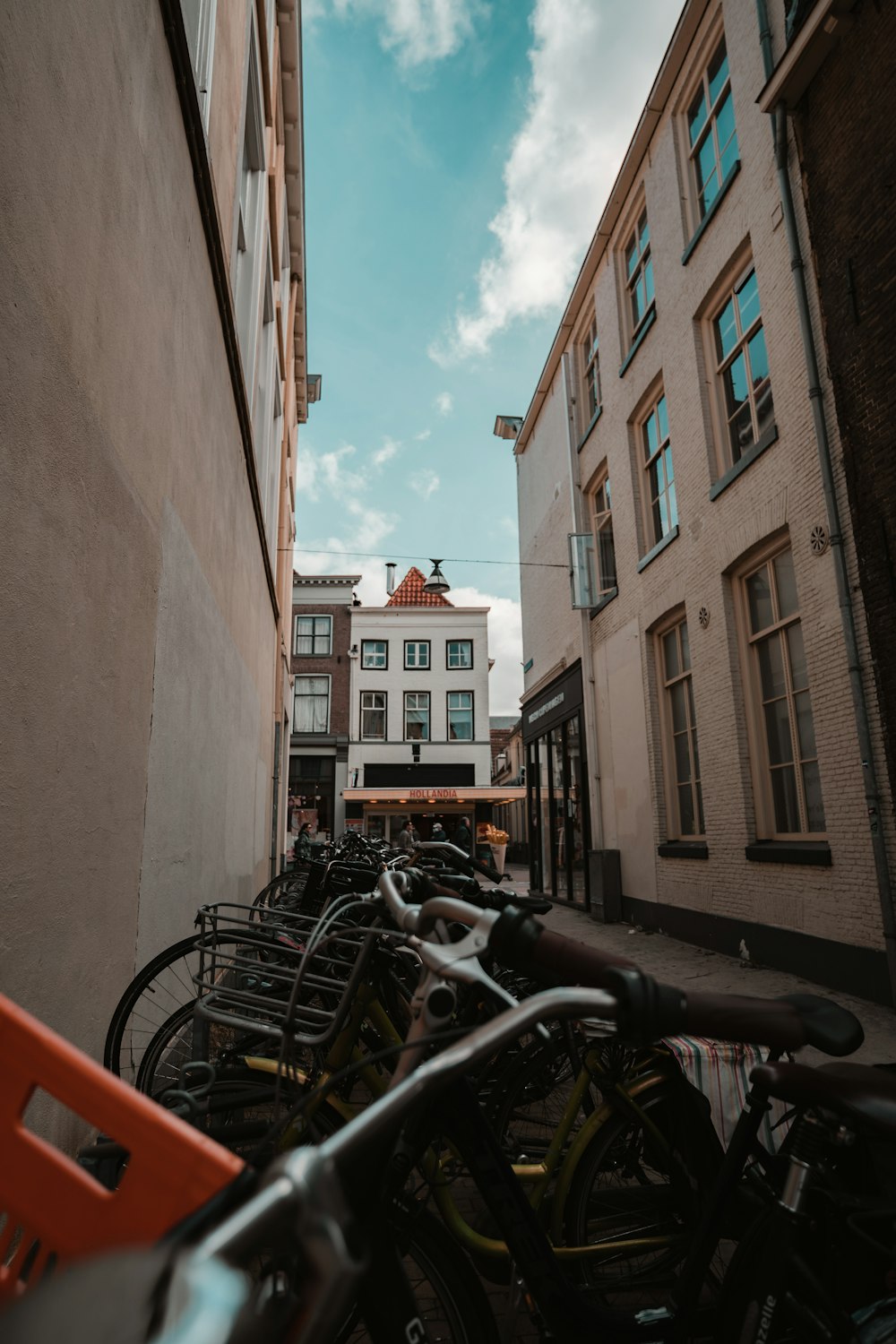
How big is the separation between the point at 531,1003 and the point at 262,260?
969 centimetres

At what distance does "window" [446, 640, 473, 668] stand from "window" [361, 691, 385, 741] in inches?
119

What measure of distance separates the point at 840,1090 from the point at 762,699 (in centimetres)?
A: 712

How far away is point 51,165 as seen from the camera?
2312mm

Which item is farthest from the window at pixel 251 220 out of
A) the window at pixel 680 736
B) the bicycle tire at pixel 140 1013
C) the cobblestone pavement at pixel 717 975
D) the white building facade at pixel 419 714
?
the white building facade at pixel 419 714

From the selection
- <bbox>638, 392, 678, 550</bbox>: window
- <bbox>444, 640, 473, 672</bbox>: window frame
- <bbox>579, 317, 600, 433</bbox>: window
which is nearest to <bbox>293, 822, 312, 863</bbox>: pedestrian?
<bbox>638, 392, 678, 550</bbox>: window

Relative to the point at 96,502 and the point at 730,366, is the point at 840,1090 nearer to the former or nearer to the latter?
the point at 96,502

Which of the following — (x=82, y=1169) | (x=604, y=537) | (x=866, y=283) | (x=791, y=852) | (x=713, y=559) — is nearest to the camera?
(x=82, y=1169)

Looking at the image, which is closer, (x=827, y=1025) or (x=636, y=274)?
(x=827, y=1025)

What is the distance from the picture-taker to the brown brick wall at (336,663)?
31.6 metres

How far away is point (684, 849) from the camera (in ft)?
31.9

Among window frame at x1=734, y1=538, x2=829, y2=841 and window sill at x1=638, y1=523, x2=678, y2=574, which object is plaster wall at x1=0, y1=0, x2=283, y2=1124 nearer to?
window frame at x1=734, y1=538, x2=829, y2=841

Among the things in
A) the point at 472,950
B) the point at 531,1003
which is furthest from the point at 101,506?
the point at 531,1003

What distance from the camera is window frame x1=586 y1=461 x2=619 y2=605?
42.7ft

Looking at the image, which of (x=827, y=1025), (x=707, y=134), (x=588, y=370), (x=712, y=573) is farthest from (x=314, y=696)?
(x=827, y=1025)
